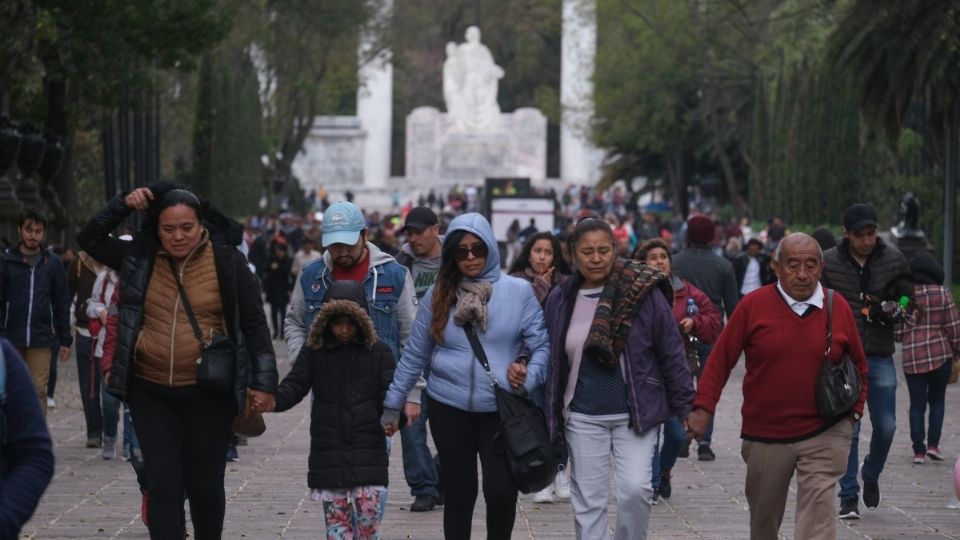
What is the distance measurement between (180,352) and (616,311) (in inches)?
69.3

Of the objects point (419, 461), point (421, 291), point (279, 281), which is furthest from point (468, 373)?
point (279, 281)

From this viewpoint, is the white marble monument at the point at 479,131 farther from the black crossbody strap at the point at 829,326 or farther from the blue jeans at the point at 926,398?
the black crossbody strap at the point at 829,326

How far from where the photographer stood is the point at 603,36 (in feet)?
198

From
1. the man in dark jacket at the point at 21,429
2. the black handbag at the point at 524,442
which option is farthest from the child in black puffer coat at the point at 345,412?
the man in dark jacket at the point at 21,429

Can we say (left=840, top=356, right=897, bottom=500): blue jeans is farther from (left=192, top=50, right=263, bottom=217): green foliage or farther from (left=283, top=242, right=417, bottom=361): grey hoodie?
(left=192, top=50, right=263, bottom=217): green foliage

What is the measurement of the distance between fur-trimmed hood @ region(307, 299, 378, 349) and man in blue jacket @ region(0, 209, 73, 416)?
5.54 m

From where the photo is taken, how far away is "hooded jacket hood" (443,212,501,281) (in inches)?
305

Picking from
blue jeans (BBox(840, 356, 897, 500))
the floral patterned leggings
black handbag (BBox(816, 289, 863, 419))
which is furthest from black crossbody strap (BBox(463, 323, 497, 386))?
blue jeans (BBox(840, 356, 897, 500))

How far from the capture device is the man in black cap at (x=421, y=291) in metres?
10.5

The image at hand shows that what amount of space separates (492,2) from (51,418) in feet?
262

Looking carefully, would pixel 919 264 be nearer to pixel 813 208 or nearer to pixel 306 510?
pixel 306 510

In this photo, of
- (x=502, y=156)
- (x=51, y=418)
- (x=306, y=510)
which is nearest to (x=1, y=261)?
(x=306, y=510)

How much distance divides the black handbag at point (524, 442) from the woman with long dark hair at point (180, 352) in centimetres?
95

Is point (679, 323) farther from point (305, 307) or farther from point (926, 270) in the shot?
point (305, 307)
